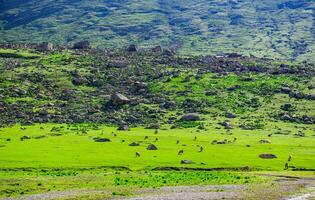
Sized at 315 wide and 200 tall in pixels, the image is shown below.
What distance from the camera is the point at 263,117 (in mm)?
194375

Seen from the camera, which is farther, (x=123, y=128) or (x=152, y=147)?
(x=123, y=128)

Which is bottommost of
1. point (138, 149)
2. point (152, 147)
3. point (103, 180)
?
point (138, 149)

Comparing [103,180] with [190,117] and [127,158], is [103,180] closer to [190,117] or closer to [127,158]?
[127,158]

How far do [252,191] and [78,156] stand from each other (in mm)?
47551

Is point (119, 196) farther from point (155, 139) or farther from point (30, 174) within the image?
point (155, 139)

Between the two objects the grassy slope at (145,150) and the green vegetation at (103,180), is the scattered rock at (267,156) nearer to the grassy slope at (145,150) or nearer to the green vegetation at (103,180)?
the grassy slope at (145,150)

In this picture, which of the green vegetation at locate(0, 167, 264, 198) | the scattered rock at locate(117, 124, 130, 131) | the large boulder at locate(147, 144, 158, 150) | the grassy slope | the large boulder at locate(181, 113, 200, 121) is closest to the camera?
the green vegetation at locate(0, 167, 264, 198)

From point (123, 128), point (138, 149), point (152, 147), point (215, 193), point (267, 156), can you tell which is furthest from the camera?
point (123, 128)

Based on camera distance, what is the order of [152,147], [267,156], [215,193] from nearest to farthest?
[215,193] < [267,156] < [152,147]

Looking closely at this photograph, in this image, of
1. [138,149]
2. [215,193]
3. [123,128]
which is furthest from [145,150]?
[215,193]

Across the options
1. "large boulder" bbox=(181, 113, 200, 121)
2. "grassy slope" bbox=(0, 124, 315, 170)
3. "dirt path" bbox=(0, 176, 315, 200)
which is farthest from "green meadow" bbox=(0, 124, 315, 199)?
"large boulder" bbox=(181, 113, 200, 121)

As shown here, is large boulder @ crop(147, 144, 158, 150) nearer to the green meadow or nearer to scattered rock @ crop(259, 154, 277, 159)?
the green meadow

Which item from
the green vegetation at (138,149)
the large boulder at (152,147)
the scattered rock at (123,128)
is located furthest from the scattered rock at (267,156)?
the scattered rock at (123,128)

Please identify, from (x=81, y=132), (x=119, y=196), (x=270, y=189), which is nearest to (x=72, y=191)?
(x=119, y=196)
